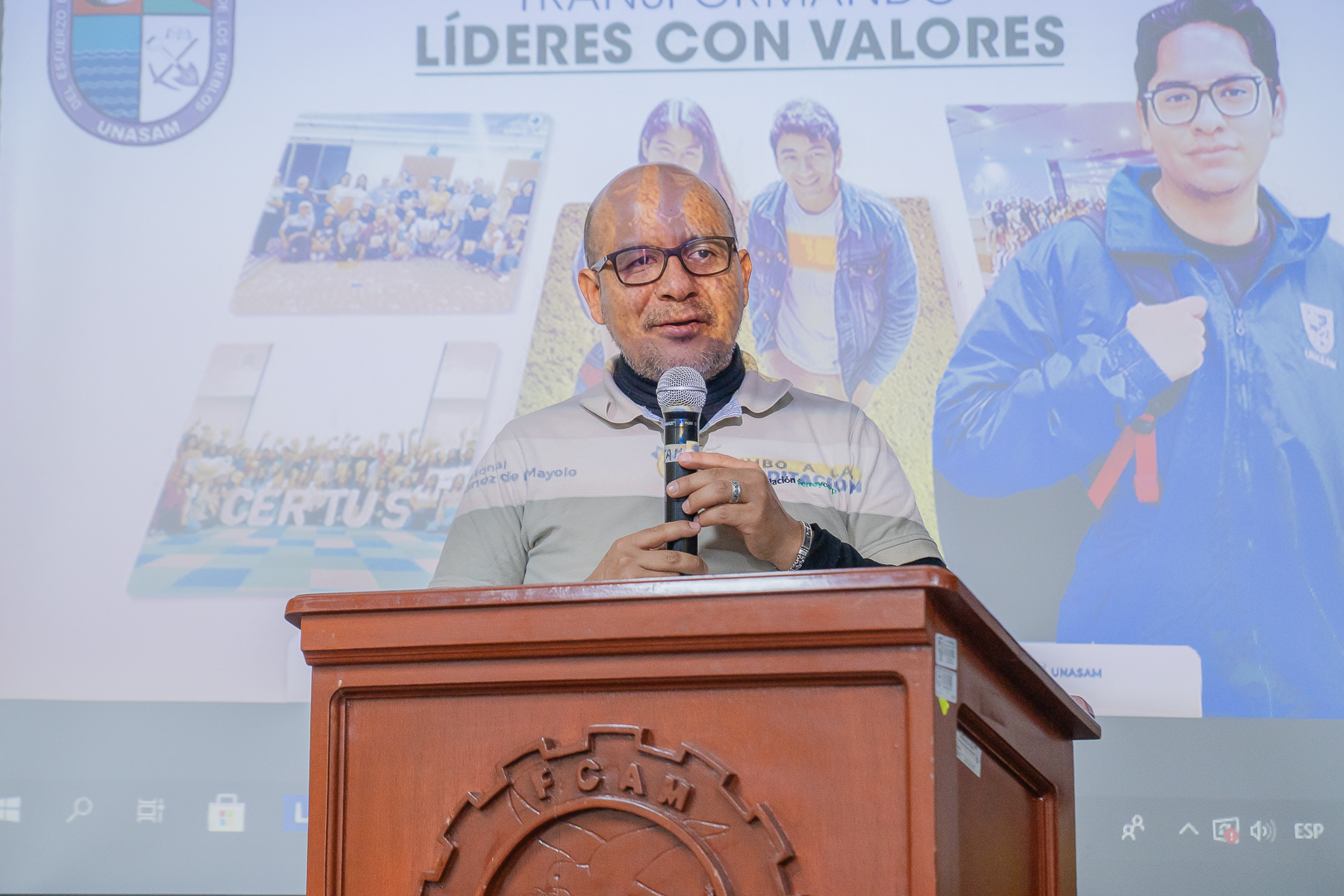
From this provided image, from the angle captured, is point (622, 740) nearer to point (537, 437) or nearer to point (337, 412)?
point (537, 437)

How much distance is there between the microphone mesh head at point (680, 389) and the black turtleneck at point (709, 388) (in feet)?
1.55

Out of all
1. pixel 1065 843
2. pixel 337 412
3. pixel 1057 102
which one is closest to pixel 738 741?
pixel 1065 843

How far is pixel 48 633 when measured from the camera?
275 centimetres

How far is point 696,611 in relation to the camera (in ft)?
3.37

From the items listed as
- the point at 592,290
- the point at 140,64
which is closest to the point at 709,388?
the point at 592,290

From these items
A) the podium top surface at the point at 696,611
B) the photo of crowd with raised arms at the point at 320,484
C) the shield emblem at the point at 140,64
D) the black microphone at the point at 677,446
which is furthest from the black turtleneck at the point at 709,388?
the shield emblem at the point at 140,64

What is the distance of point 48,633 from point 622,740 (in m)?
2.13

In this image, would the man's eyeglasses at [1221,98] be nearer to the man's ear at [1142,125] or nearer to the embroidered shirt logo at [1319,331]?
the man's ear at [1142,125]

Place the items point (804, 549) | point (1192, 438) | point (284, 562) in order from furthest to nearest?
point (284, 562)
point (1192, 438)
point (804, 549)

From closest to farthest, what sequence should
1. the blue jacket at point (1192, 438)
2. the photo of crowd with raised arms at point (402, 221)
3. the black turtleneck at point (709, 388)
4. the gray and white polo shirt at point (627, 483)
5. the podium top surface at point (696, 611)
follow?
1. the podium top surface at point (696, 611)
2. the gray and white polo shirt at point (627, 483)
3. the black turtleneck at point (709, 388)
4. the blue jacket at point (1192, 438)
5. the photo of crowd with raised arms at point (402, 221)

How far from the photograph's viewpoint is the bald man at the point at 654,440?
1.78m

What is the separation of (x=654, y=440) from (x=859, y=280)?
106 cm

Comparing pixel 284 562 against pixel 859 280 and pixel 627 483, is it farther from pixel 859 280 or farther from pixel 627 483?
pixel 859 280

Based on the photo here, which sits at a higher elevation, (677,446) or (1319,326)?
(1319,326)
